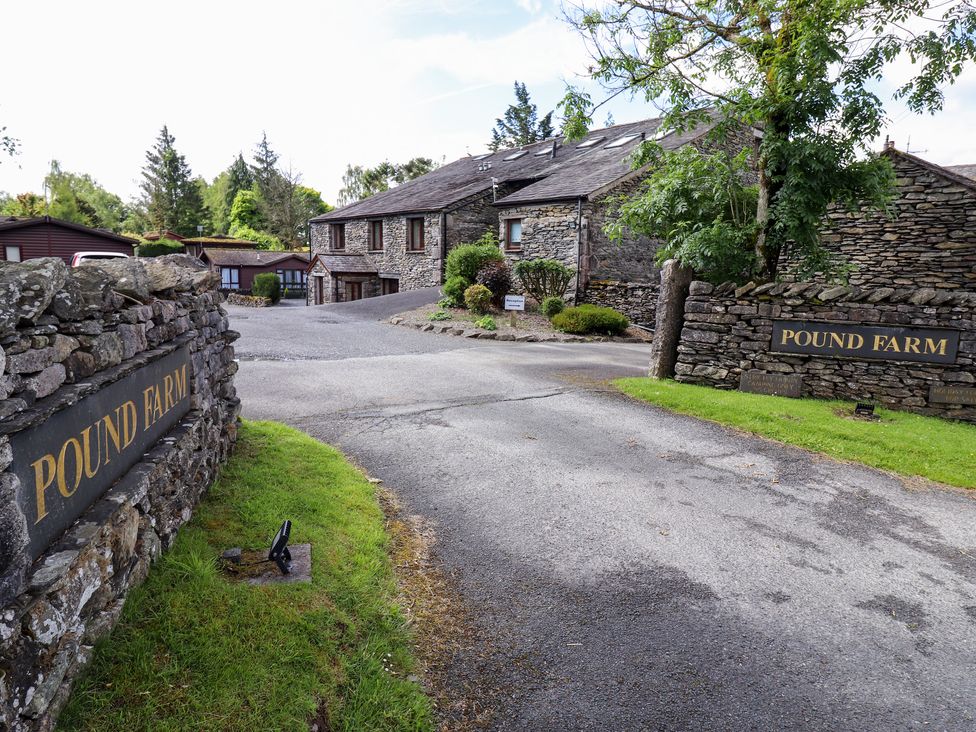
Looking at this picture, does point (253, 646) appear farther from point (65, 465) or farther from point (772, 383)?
point (772, 383)

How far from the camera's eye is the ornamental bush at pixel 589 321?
1980cm

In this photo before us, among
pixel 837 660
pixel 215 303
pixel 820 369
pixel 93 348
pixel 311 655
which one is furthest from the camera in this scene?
pixel 820 369

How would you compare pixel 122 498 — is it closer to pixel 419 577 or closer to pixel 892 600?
pixel 419 577

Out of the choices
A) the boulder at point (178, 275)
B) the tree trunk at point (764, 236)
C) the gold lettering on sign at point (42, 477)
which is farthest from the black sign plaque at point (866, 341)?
the gold lettering on sign at point (42, 477)

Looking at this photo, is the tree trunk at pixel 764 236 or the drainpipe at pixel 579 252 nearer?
the tree trunk at pixel 764 236

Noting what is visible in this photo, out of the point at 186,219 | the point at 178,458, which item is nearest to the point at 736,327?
the point at 178,458

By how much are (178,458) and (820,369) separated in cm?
982

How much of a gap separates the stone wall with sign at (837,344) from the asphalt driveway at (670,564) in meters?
2.40

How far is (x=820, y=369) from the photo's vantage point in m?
10.2

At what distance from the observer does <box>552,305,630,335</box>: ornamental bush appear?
65.0 feet

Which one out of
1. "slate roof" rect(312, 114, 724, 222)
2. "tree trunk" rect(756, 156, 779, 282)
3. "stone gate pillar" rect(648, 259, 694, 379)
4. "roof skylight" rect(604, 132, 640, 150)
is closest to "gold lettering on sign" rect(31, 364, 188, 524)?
"stone gate pillar" rect(648, 259, 694, 379)

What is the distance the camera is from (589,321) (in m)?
19.8

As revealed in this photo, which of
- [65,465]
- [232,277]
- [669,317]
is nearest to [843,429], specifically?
[669,317]

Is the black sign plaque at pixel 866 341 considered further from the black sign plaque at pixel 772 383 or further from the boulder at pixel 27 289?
the boulder at pixel 27 289
